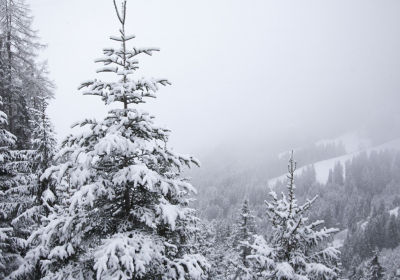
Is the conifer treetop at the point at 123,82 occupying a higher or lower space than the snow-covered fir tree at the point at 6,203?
higher

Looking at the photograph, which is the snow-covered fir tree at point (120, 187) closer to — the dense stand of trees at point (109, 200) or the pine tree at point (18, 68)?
the dense stand of trees at point (109, 200)

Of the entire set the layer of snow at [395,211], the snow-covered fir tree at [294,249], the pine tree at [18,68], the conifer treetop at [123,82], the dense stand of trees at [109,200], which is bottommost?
the layer of snow at [395,211]

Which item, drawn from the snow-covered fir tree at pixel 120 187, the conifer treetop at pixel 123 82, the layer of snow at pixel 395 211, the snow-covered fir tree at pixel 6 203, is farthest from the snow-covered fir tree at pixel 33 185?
the layer of snow at pixel 395 211

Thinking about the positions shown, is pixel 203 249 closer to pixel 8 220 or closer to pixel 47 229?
pixel 8 220

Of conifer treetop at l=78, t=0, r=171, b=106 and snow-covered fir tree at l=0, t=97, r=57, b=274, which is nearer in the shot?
conifer treetop at l=78, t=0, r=171, b=106

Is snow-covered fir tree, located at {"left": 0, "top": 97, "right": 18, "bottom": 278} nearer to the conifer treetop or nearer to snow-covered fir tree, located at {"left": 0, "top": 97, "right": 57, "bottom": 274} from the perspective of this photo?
snow-covered fir tree, located at {"left": 0, "top": 97, "right": 57, "bottom": 274}

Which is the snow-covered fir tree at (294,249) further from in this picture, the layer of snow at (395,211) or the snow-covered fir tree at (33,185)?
the layer of snow at (395,211)

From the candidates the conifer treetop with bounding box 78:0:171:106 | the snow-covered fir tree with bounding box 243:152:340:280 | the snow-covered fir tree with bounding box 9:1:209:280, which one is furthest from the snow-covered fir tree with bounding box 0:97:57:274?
the snow-covered fir tree with bounding box 243:152:340:280

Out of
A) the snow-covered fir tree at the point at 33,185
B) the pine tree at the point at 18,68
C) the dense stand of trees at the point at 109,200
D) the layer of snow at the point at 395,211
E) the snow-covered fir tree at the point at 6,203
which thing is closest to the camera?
the dense stand of trees at the point at 109,200

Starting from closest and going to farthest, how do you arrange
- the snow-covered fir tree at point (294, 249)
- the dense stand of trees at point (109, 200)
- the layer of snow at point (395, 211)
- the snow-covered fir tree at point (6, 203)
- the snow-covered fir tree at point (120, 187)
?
the snow-covered fir tree at point (120, 187) < the dense stand of trees at point (109, 200) < the snow-covered fir tree at point (294, 249) < the snow-covered fir tree at point (6, 203) < the layer of snow at point (395, 211)

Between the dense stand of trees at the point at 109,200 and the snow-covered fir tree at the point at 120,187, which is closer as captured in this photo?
the snow-covered fir tree at the point at 120,187

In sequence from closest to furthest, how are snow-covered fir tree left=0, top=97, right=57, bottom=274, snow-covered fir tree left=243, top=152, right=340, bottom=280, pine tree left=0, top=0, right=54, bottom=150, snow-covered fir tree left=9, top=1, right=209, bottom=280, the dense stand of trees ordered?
snow-covered fir tree left=9, top=1, right=209, bottom=280
the dense stand of trees
snow-covered fir tree left=243, top=152, right=340, bottom=280
snow-covered fir tree left=0, top=97, right=57, bottom=274
pine tree left=0, top=0, right=54, bottom=150

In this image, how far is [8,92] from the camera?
57.8ft

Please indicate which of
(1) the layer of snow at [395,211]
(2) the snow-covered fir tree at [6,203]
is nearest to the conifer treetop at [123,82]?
(2) the snow-covered fir tree at [6,203]
